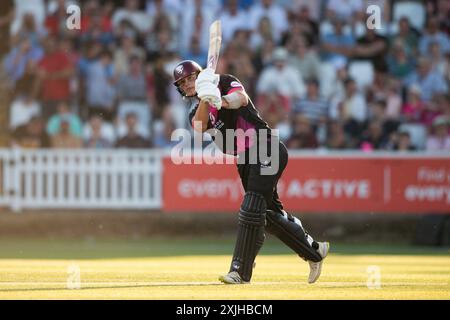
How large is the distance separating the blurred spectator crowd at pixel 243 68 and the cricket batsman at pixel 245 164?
8.56 m

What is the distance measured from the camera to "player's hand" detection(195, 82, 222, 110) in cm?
941

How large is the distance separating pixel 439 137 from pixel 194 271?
837 centimetres

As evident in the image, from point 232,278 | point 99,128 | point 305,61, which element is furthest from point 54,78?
point 232,278

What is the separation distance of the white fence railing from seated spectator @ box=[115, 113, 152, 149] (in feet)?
2.05

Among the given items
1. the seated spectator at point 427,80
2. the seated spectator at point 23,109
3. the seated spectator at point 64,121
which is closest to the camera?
the seated spectator at point 64,121

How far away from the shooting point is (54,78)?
20156 millimetres

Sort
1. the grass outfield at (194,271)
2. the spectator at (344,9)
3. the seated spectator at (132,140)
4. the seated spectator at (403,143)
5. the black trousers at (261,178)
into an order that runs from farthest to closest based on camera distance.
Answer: the spectator at (344,9) → the seated spectator at (132,140) → the seated spectator at (403,143) → the black trousers at (261,178) → the grass outfield at (194,271)

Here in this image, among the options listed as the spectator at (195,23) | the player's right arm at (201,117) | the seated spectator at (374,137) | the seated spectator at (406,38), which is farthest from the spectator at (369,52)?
the player's right arm at (201,117)

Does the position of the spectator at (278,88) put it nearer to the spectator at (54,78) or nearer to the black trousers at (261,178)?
the spectator at (54,78)

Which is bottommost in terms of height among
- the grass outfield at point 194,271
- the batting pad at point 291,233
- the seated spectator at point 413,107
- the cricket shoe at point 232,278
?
the grass outfield at point 194,271

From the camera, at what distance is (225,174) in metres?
17.6

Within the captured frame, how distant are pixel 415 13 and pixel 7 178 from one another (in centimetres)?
890

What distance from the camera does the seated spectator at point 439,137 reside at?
1870 centimetres

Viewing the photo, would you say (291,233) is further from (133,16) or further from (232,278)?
(133,16)
